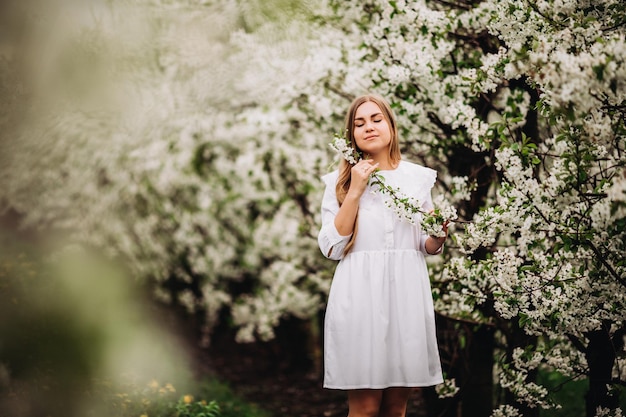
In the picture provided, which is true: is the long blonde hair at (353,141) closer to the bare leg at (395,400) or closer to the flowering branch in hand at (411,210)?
the flowering branch in hand at (411,210)

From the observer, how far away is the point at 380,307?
106 inches

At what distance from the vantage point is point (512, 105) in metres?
3.39

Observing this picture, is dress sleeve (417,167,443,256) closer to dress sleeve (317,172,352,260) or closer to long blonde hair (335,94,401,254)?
long blonde hair (335,94,401,254)

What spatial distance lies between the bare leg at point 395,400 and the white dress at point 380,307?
0.09 meters

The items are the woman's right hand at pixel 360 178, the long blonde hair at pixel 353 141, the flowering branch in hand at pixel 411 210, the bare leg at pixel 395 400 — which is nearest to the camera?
the flowering branch in hand at pixel 411 210

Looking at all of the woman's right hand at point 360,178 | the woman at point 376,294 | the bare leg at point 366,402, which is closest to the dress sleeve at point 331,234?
the woman at point 376,294

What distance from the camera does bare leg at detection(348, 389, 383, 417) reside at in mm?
2713

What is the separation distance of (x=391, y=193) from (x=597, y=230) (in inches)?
30.4

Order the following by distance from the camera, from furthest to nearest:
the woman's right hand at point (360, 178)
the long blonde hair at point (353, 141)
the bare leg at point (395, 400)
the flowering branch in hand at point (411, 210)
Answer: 1. the long blonde hair at point (353, 141)
2. the bare leg at point (395, 400)
3. the woman's right hand at point (360, 178)
4. the flowering branch in hand at point (411, 210)

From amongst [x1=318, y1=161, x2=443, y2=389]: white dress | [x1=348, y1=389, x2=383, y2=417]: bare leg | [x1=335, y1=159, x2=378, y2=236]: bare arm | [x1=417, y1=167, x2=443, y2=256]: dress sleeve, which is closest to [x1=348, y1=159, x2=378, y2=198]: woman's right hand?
[x1=335, y1=159, x2=378, y2=236]: bare arm

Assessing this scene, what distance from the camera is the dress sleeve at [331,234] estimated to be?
8.90 ft

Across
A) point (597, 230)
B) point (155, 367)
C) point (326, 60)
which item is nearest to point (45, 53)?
point (326, 60)

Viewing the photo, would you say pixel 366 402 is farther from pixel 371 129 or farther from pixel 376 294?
pixel 371 129

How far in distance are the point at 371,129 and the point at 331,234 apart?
0.52m
